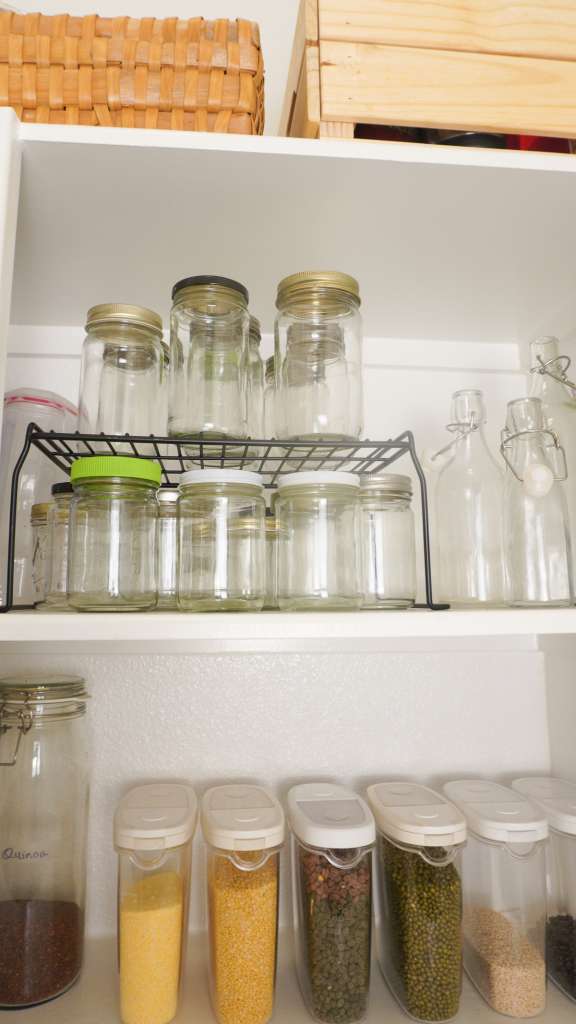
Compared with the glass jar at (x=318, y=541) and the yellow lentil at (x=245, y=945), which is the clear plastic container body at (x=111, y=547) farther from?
the yellow lentil at (x=245, y=945)

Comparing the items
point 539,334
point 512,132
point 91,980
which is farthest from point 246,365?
point 91,980

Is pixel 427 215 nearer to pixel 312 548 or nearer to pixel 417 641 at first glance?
pixel 312 548

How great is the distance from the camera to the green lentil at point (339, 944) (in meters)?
0.69

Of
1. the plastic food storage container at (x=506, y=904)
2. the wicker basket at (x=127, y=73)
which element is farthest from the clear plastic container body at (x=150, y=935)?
the wicker basket at (x=127, y=73)

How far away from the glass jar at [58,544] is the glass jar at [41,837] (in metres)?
0.14

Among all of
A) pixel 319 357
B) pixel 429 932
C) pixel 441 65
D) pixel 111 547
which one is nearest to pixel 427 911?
pixel 429 932

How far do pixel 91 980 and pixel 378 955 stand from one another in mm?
350

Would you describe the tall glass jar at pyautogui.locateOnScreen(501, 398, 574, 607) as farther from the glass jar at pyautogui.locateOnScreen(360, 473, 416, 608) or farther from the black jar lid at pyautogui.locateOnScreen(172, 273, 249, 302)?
the black jar lid at pyautogui.locateOnScreen(172, 273, 249, 302)

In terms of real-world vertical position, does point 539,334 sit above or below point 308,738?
above

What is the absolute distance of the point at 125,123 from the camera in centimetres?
69

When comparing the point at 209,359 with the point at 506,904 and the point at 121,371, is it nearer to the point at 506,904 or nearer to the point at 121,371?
the point at 121,371

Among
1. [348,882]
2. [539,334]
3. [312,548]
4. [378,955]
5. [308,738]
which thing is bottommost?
[378,955]

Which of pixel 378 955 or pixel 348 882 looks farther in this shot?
pixel 378 955

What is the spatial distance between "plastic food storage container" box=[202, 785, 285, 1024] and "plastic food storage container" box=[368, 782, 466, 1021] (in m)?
0.14
